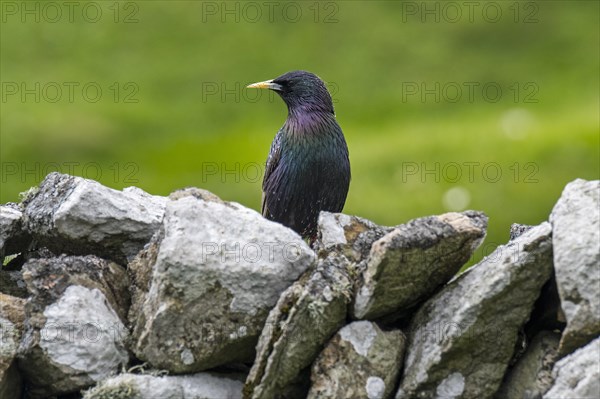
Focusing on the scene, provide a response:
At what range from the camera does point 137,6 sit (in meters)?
65.6

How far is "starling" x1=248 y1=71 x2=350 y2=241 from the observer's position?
1576cm

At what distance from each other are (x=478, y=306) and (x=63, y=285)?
3.60 metres

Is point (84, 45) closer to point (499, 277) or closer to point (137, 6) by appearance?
point (137, 6)

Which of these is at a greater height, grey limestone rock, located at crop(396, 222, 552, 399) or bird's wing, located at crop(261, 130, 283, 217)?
bird's wing, located at crop(261, 130, 283, 217)

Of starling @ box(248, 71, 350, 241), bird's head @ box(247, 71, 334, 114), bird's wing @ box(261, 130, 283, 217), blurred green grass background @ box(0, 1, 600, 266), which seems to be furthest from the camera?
blurred green grass background @ box(0, 1, 600, 266)

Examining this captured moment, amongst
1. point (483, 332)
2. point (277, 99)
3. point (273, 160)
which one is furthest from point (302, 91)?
point (277, 99)

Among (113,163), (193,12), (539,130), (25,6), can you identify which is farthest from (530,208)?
(25,6)

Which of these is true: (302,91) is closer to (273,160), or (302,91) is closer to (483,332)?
(273,160)

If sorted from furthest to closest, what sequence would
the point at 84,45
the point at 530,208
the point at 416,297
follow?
1. the point at 84,45
2. the point at 530,208
3. the point at 416,297

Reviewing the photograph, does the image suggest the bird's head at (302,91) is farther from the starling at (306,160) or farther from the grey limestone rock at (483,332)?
the grey limestone rock at (483,332)

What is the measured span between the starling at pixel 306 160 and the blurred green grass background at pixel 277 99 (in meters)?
34.3

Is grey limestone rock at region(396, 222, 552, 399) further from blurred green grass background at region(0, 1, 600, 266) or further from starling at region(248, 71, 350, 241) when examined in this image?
blurred green grass background at region(0, 1, 600, 266)

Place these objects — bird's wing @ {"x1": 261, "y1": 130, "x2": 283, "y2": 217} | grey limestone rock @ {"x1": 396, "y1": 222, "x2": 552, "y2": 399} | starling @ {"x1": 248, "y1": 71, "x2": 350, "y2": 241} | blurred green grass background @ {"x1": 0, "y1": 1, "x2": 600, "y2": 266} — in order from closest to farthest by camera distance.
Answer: grey limestone rock @ {"x1": 396, "y1": 222, "x2": 552, "y2": 399} → starling @ {"x1": 248, "y1": 71, "x2": 350, "y2": 241} → bird's wing @ {"x1": 261, "y1": 130, "x2": 283, "y2": 217} → blurred green grass background @ {"x1": 0, "y1": 1, "x2": 600, "y2": 266}

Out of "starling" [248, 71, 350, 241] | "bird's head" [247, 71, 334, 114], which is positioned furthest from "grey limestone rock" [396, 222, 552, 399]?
"bird's head" [247, 71, 334, 114]
